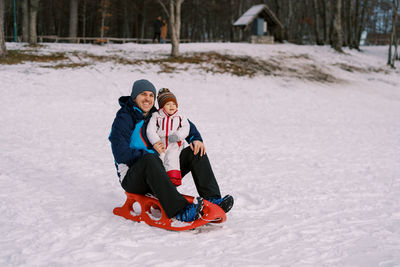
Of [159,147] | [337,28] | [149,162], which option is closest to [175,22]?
[337,28]

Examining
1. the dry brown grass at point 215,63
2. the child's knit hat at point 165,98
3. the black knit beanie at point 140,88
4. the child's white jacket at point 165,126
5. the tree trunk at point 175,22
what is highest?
the tree trunk at point 175,22

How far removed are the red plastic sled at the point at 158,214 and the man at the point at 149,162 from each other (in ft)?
0.28

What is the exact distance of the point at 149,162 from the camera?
3533mm

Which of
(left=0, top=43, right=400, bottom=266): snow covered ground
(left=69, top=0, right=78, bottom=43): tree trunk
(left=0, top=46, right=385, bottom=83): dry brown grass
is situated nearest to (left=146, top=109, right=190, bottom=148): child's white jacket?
(left=0, top=43, right=400, bottom=266): snow covered ground

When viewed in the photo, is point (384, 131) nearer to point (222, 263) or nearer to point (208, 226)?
point (208, 226)

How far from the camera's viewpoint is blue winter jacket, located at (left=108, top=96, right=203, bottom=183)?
366cm

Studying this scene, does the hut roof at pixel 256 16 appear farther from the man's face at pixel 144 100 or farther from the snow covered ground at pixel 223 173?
the man's face at pixel 144 100

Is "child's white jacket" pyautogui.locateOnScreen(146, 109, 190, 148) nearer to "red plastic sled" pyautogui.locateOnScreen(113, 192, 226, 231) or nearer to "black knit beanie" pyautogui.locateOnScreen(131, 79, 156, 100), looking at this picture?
"black knit beanie" pyautogui.locateOnScreen(131, 79, 156, 100)

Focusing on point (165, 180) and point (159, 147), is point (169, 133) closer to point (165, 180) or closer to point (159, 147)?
point (159, 147)

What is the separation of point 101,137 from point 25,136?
59.4 inches

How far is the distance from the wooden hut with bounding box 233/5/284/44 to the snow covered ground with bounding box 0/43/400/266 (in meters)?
12.0

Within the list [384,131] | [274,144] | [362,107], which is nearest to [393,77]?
[362,107]

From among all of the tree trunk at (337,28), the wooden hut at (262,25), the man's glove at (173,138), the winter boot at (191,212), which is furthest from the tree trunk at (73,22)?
the winter boot at (191,212)

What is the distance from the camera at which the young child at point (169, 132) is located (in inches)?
150
